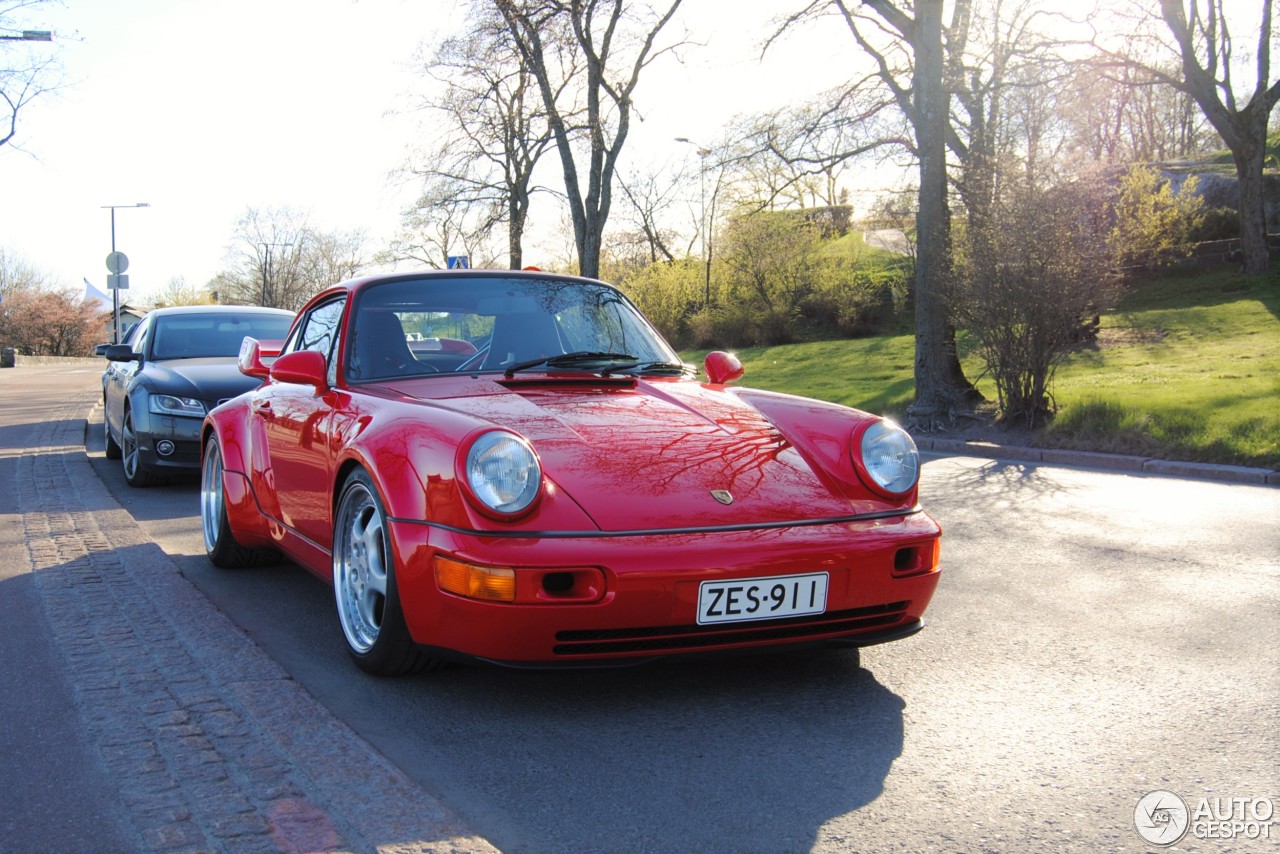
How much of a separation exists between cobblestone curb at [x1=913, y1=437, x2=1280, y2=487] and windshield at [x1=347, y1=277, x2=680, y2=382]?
22.5 feet

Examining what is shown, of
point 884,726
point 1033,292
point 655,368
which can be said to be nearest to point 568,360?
point 655,368

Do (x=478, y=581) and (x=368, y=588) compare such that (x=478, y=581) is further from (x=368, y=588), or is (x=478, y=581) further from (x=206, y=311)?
(x=206, y=311)

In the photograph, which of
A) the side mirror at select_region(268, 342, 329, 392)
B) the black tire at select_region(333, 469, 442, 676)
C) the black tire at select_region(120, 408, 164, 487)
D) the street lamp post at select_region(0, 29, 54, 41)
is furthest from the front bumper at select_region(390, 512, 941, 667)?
the street lamp post at select_region(0, 29, 54, 41)

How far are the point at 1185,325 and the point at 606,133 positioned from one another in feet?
40.9

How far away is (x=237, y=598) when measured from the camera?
4910mm

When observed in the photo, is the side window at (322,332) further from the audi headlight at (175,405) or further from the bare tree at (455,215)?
the bare tree at (455,215)

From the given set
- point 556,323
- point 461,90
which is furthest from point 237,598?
point 461,90

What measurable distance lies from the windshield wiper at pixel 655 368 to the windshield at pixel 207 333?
6.39m

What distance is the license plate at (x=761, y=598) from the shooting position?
315 centimetres

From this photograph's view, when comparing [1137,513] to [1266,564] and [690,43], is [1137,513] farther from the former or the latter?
[690,43]

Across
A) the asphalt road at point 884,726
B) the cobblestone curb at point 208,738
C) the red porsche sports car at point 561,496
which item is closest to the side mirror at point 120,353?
the cobblestone curb at point 208,738

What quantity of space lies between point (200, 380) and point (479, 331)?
530cm

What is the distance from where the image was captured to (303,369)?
4.41 m

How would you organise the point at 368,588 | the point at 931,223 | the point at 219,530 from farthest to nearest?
1. the point at 931,223
2. the point at 219,530
3. the point at 368,588
